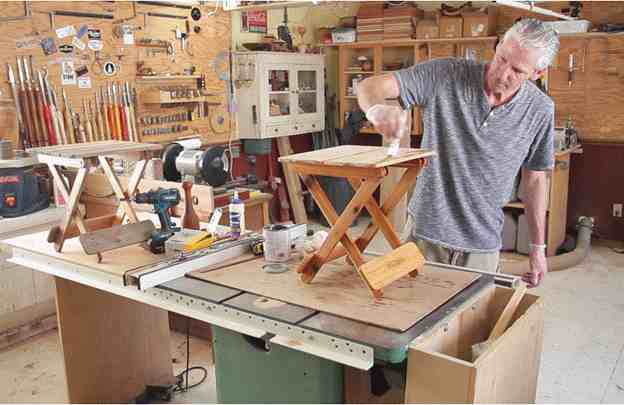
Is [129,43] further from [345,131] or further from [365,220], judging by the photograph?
[365,220]

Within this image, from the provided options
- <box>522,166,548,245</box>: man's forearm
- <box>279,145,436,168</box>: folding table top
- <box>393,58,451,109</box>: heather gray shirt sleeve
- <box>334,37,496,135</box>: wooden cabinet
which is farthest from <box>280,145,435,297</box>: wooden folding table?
<box>334,37,496,135</box>: wooden cabinet

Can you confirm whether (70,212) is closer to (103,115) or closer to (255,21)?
(103,115)

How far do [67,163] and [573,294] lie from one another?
10.8 feet

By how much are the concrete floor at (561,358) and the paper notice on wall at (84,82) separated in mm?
1526

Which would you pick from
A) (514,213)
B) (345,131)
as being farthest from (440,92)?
(345,131)

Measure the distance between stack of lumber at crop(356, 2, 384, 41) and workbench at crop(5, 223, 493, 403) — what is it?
150 inches

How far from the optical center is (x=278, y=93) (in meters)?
5.11

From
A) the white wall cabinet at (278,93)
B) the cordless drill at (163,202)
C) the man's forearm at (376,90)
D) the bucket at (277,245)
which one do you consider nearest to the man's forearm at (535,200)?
the man's forearm at (376,90)

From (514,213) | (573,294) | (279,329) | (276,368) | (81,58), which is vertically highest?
(81,58)

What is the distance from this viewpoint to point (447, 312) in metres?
1.41

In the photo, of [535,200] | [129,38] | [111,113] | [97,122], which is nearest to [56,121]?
[97,122]

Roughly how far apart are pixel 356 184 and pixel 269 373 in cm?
59

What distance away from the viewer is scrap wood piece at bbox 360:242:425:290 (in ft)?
4.79

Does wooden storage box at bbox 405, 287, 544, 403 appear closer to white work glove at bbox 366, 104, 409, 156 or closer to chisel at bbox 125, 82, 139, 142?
white work glove at bbox 366, 104, 409, 156
